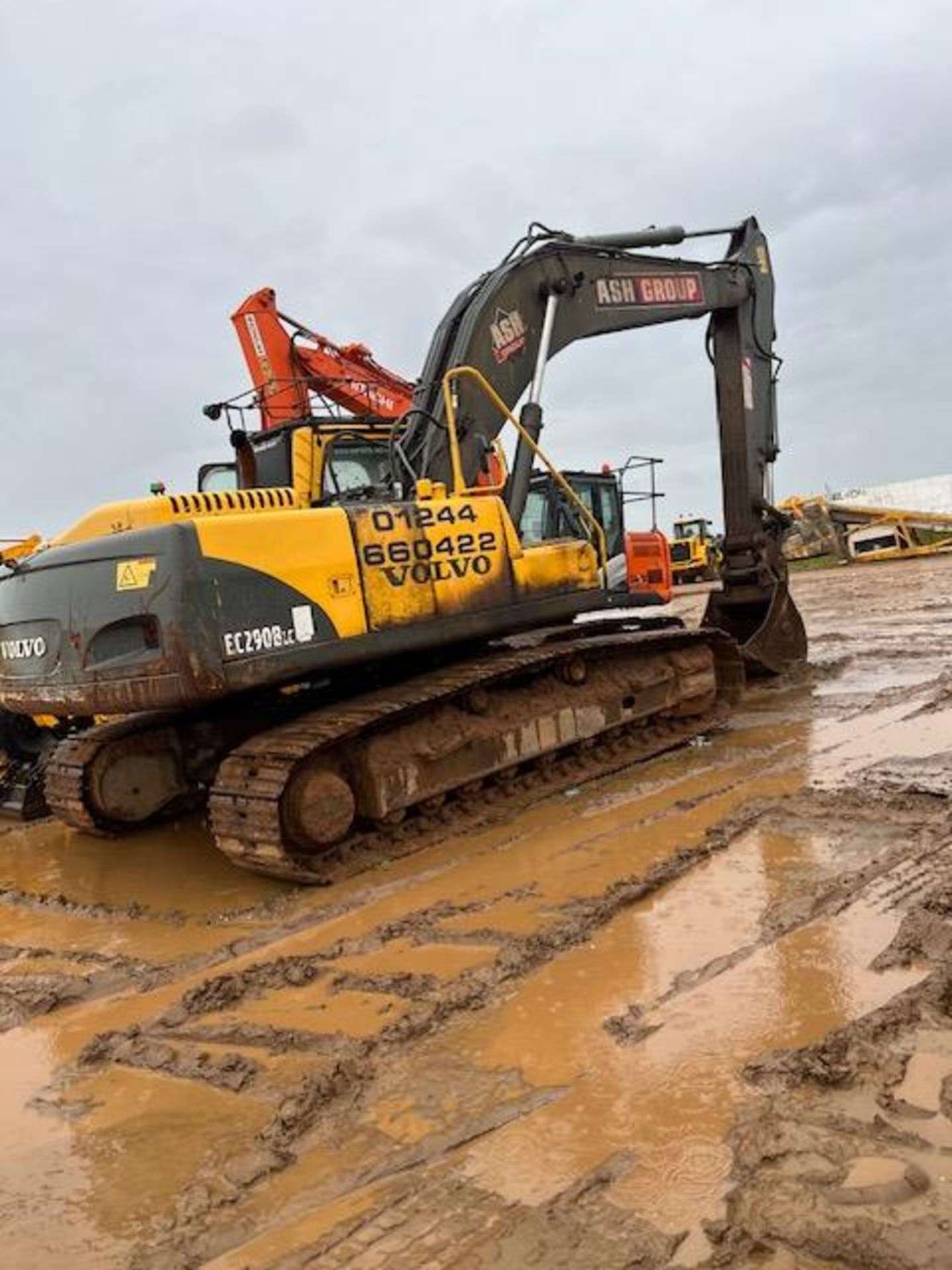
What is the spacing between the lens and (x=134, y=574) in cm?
484

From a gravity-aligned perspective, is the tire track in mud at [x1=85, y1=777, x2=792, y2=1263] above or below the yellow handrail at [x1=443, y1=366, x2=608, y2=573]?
below

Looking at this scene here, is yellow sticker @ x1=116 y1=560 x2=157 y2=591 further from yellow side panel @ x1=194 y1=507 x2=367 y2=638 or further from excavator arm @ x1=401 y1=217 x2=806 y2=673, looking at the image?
excavator arm @ x1=401 y1=217 x2=806 y2=673

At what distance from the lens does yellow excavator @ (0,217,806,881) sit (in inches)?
194

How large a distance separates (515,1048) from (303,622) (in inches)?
101

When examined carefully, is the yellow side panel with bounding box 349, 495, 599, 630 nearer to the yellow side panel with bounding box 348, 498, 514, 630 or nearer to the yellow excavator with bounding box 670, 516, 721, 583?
the yellow side panel with bounding box 348, 498, 514, 630

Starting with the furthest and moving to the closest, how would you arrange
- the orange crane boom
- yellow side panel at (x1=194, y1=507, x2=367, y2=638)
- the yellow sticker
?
the orange crane boom < yellow side panel at (x1=194, y1=507, x2=367, y2=638) < the yellow sticker

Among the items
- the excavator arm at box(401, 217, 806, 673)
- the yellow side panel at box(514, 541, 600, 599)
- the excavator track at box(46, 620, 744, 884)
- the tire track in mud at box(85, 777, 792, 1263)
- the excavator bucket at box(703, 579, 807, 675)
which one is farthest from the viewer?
the excavator bucket at box(703, 579, 807, 675)

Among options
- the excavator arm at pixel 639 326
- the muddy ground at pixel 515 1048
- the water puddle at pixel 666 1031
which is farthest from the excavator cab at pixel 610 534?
the water puddle at pixel 666 1031

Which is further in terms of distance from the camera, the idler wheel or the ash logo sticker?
the ash logo sticker

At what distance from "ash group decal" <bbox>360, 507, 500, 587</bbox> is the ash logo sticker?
1.64m

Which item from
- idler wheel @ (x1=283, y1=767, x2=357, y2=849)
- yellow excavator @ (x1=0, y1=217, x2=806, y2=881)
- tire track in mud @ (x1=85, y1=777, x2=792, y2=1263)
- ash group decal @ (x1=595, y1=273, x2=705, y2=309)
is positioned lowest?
tire track in mud @ (x1=85, y1=777, x2=792, y2=1263)

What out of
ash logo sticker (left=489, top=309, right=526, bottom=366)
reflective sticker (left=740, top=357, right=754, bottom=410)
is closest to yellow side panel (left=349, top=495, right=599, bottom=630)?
ash logo sticker (left=489, top=309, right=526, bottom=366)

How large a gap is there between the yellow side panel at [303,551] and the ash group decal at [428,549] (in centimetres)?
16

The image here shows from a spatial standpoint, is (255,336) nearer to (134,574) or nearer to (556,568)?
(556,568)
